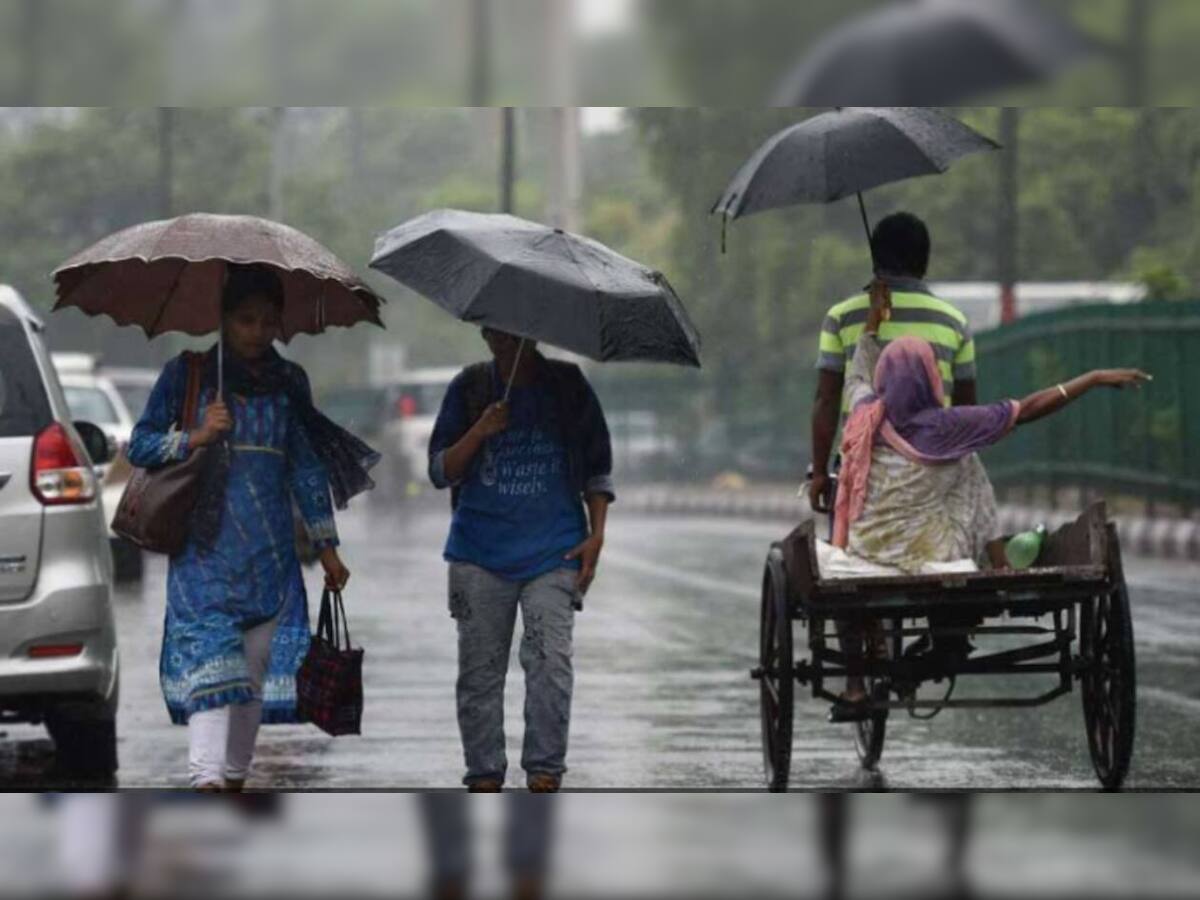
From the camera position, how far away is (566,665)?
8.84 meters

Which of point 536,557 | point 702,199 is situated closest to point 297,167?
point 702,199

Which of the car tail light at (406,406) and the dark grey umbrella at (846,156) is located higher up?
the dark grey umbrella at (846,156)

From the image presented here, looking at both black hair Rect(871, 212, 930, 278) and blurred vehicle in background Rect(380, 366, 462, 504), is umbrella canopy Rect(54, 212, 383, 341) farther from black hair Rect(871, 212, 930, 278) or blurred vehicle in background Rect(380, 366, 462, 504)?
blurred vehicle in background Rect(380, 366, 462, 504)

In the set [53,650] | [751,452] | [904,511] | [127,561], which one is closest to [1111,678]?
[904,511]

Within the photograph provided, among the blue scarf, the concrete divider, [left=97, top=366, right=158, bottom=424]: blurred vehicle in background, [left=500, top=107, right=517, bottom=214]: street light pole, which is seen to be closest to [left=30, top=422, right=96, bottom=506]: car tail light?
the blue scarf

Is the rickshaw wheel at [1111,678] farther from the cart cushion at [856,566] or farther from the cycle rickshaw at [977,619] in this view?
the cart cushion at [856,566]

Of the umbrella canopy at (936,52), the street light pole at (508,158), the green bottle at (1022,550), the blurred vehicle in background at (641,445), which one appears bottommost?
the blurred vehicle in background at (641,445)

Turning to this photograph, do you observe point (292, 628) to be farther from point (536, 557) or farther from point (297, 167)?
point (297, 167)

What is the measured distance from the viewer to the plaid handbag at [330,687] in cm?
844

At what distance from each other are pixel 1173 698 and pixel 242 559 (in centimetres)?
600

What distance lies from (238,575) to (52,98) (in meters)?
2.12

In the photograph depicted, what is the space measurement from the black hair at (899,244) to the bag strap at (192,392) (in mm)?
2258

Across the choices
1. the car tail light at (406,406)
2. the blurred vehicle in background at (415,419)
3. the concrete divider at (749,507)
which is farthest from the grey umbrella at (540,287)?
the car tail light at (406,406)

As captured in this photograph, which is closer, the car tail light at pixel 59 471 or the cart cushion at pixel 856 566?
the cart cushion at pixel 856 566
